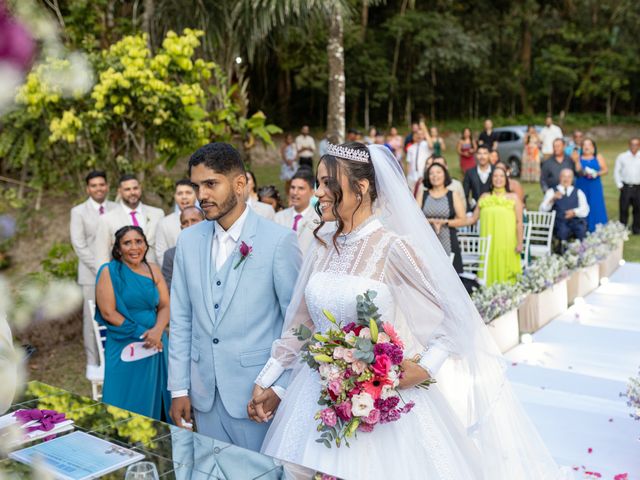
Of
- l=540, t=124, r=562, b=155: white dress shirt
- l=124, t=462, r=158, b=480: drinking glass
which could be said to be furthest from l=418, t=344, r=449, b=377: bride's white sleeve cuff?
l=540, t=124, r=562, b=155: white dress shirt

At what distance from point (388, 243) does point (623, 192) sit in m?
11.5

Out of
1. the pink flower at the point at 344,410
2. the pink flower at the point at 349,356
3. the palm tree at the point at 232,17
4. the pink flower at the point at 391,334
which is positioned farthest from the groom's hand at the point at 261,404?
the palm tree at the point at 232,17

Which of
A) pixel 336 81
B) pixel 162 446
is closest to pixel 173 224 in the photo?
pixel 162 446

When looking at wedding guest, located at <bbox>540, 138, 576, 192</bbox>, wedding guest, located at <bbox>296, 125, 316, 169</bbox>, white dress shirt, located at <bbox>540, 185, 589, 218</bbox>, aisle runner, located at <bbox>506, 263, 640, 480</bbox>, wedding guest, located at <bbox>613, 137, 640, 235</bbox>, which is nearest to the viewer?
aisle runner, located at <bbox>506, 263, 640, 480</bbox>

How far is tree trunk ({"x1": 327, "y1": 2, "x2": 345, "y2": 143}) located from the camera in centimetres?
1341

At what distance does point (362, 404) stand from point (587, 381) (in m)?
4.15

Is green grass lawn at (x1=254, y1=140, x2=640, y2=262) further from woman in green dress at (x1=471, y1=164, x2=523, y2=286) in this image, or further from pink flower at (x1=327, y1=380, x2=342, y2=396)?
pink flower at (x1=327, y1=380, x2=342, y2=396)

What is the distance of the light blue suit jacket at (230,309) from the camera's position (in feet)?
10.2

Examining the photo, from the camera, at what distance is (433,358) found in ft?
9.61

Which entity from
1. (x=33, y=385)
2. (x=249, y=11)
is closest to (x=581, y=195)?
(x=249, y=11)

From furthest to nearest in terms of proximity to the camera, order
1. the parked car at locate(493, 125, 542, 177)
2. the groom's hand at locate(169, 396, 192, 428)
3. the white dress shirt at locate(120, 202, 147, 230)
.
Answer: the parked car at locate(493, 125, 542, 177), the white dress shirt at locate(120, 202, 147, 230), the groom's hand at locate(169, 396, 192, 428)

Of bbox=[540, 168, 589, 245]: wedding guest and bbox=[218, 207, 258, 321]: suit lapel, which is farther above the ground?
bbox=[218, 207, 258, 321]: suit lapel

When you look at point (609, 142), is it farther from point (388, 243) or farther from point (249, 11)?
point (388, 243)

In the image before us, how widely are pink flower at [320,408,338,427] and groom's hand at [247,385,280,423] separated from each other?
0.38 meters
